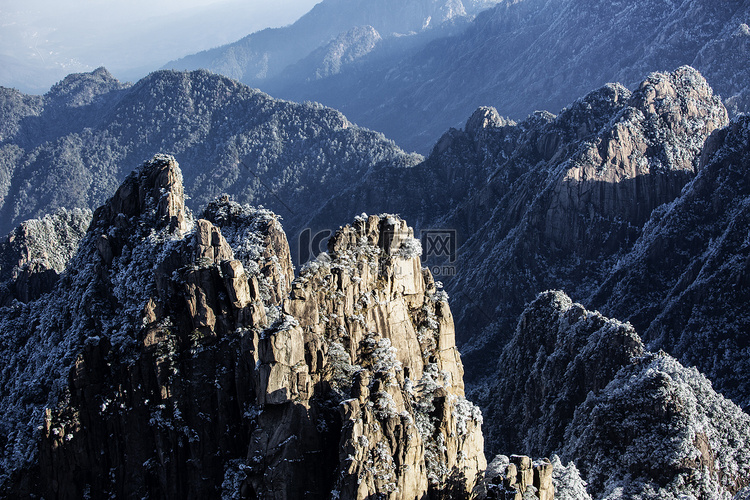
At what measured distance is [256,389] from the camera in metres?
43.1

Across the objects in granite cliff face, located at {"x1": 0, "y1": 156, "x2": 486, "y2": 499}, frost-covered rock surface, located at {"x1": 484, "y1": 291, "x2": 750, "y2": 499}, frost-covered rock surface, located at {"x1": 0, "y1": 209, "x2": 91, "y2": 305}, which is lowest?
frost-covered rock surface, located at {"x1": 484, "y1": 291, "x2": 750, "y2": 499}

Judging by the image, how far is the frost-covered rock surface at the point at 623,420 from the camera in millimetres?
61156

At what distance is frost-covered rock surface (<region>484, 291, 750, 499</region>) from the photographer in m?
61.2

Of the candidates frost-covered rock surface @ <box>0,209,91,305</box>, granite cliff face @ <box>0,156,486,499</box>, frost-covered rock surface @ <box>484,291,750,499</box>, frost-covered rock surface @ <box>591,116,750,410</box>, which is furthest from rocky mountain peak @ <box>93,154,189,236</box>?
frost-covered rock surface @ <box>591,116,750,410</box>

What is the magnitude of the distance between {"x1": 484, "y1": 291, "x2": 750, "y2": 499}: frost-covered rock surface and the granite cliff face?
15.9m

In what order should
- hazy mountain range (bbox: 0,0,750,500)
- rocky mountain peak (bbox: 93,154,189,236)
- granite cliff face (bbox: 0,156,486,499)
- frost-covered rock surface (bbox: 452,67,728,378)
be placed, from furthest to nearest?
frost-covered rock surface (bbox: 452,67,728,378) → rocky mountain peak (bbox: 93,154,189,236) → hazy mountain range (bbox: 0,0,750,500) → granite cliff face (bbox: 0,156,486,499)

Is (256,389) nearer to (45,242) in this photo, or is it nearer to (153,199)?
→ (153,199)

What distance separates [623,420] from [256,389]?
127ft

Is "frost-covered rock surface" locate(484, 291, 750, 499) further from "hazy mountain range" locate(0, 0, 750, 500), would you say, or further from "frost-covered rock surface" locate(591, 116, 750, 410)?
"frost-covered rock surface" locate(591, 116, 750, 410)

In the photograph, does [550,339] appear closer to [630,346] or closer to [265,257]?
[630,346]

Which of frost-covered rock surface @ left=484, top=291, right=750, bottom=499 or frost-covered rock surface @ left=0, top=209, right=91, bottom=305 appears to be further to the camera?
frost-covered rock surface @ left=0, top=209, right=91, bottom=305

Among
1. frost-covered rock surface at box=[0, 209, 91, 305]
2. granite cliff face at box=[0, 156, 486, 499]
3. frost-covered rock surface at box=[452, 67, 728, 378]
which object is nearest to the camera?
granite cliff face at box=[0, 156, 486, 499]

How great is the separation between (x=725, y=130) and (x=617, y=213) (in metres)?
25.5

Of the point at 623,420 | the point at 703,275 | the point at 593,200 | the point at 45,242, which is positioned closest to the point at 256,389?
the point at 623,420
